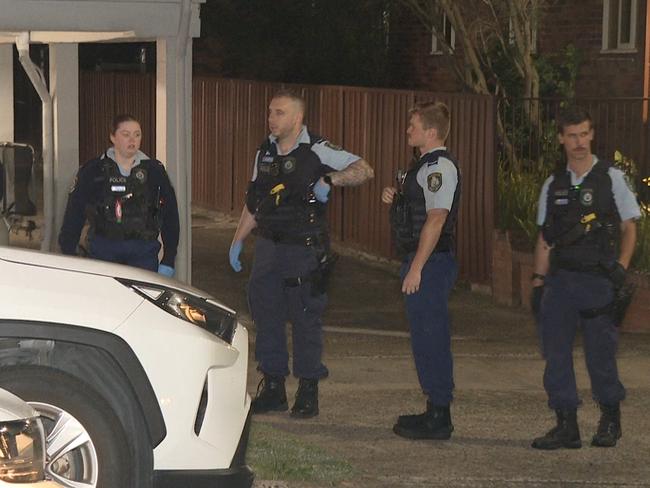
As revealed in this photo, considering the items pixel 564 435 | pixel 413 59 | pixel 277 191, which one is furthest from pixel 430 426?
pixel 413 59

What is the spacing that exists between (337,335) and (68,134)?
119 inches

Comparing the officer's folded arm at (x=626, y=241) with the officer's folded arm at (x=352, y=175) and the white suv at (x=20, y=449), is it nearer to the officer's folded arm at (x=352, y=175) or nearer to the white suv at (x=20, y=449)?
the officer's folded arm at (x=352, y=175)

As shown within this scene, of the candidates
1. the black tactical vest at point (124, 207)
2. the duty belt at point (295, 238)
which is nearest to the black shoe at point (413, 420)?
the duty belt at point (295, 238)

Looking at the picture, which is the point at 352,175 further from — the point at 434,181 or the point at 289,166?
the point at 434,181

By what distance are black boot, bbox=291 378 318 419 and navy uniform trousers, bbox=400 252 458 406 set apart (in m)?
0.66

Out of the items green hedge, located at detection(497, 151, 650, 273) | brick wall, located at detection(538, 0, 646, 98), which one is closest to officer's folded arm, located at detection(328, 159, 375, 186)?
green hedge, located at detection(497, 151, 650, 273)

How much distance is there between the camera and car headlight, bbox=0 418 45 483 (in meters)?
3.92

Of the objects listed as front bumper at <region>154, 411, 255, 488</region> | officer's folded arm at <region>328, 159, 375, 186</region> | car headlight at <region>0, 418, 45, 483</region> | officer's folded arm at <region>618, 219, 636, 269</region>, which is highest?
officer's folded arm at <region>328, 159, 375, 186</region>

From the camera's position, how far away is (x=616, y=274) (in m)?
7.00

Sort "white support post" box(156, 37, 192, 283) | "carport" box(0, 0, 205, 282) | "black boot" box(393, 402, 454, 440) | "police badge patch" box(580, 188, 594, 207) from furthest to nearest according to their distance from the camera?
"white support post" box(156, 37, 192, 283) → "carport" box(0, 0, 205, 282) → "black boot" box(393, 402, 454, 440) → "police badge patch" box(580, 188, 594, 207)

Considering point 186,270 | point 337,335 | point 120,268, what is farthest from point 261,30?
point 120,268

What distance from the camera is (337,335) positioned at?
10844 mm

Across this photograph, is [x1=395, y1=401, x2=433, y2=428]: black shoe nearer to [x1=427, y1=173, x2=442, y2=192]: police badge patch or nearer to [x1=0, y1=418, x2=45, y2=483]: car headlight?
[x1=427, y1=173, x2=442, y2=192]: police badge patch

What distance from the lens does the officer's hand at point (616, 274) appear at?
275 inches
